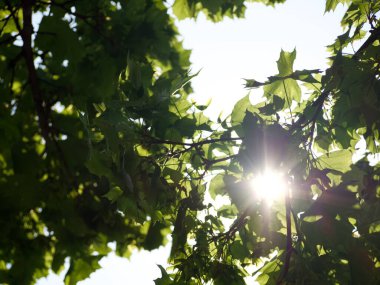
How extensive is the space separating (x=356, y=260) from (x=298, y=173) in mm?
671

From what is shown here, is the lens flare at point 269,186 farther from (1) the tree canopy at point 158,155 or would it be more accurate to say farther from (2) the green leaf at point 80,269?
(2) the green leaf at point 80,269

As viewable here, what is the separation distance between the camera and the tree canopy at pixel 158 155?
62.9 inches

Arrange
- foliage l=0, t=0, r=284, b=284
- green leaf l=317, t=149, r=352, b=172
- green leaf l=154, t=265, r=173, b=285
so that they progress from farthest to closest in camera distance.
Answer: green leaf l=154, t=265, r=173, b=285
green leaf l=317, t=149, r=352, b=172
foliage l=0, t=0, r=284, b=284

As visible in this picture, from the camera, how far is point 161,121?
110 inches

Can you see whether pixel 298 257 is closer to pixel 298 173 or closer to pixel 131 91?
pixel 298 173

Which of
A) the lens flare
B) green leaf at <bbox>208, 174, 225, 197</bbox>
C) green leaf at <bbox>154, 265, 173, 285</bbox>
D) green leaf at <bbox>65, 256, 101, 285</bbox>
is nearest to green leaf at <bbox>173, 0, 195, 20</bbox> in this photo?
green leaf at <bbox>208, 174, 225, 197</bbox>

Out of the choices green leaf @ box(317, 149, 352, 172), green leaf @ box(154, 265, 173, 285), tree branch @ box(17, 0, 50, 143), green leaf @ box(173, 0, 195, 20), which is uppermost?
green leaf @ box(173, 0, 195, 20)

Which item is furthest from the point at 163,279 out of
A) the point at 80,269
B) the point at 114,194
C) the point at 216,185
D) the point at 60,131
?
the point at 60,131

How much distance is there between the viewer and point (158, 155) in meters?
2.87

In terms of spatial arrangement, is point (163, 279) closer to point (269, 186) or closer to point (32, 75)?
point (269, 186)

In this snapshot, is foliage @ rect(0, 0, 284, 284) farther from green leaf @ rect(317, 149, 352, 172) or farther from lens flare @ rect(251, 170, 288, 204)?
green leaf @ rect(317, 149, 352, 172)

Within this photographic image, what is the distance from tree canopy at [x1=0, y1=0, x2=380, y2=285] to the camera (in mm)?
1599

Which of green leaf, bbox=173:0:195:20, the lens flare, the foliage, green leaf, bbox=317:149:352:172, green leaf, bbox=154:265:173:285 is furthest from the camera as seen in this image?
green leaf, bbox=173:0:195:20

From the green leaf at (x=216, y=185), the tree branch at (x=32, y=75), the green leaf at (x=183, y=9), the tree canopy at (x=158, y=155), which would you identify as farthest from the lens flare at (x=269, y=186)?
the green leaf at (x=183, y=9)
